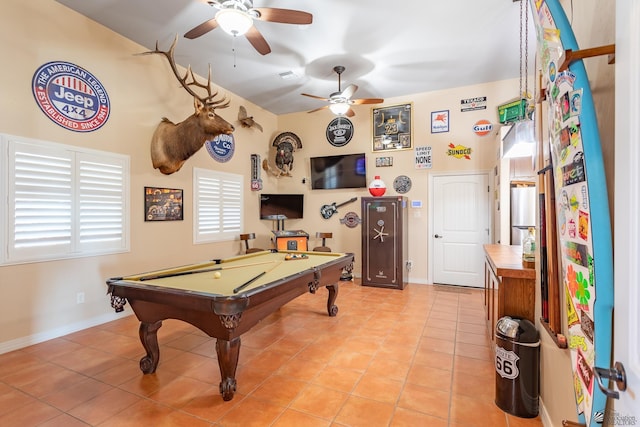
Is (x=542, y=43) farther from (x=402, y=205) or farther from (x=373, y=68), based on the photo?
(x=402, y=205)

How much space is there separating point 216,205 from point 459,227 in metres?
4.47

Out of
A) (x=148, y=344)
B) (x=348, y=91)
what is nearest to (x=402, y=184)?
(x=348, y=91)

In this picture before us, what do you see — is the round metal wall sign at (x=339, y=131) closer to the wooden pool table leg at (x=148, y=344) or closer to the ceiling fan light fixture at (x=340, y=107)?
the ceiling fan light fixture at (x=340, y=107)

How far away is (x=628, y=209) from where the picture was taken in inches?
28.3

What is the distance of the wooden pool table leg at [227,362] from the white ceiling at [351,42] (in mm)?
3469

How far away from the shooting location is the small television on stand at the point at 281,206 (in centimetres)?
646

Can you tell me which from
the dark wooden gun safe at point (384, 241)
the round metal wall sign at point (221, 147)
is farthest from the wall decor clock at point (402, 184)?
the round metal wall sign at point (221, 147)

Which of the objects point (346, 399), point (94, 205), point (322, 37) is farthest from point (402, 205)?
point (94, 205)

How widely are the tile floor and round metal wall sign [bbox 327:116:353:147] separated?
389 cm

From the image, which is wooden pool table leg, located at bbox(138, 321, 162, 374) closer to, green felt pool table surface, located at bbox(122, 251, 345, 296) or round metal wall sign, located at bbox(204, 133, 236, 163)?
green felt pool table surface, located at bbox(122, 251, 345, 296)

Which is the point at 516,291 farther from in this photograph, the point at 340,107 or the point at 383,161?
the point at 383,161

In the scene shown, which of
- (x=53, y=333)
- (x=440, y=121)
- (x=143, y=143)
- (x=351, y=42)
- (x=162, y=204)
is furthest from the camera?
(x=440, y=121)

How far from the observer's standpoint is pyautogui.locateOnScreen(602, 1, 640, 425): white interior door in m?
0.68

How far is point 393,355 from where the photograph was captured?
291 centimetres
